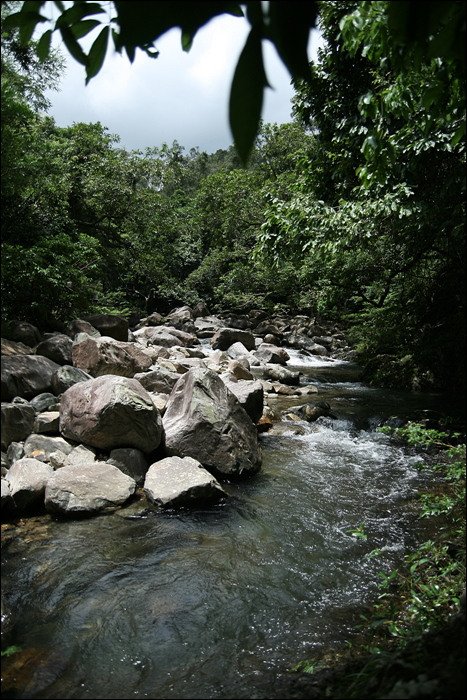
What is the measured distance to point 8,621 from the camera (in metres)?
2.94

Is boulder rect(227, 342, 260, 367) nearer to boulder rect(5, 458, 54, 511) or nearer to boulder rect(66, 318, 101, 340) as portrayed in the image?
boulder rect(66, 318, 101, 340)

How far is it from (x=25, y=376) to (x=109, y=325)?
501 cm

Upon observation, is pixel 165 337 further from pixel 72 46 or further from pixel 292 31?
pixel 292 31

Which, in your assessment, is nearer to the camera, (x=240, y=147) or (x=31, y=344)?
(x=240, y=147)

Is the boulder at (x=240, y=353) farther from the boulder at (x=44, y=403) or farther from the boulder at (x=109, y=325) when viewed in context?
the boulder at (x=44, y=403)

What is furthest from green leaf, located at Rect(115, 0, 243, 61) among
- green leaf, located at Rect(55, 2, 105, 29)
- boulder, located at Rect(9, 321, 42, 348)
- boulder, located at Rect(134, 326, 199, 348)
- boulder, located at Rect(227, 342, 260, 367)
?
boulder, located at Rect(134, 326, 199, 348)

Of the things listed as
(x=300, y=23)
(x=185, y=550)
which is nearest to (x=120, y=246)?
(x=185, y=550)

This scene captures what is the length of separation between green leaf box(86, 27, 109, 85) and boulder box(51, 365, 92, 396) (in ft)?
20.9

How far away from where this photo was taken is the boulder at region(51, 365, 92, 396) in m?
6.81

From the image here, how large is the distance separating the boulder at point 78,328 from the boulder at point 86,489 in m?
5.74

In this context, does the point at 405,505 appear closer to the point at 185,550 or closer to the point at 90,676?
the point at 185,550

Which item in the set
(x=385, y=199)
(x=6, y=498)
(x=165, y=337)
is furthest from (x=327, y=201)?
(x=165, y=337)

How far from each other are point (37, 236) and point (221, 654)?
421 inches

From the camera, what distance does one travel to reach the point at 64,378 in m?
6.86
